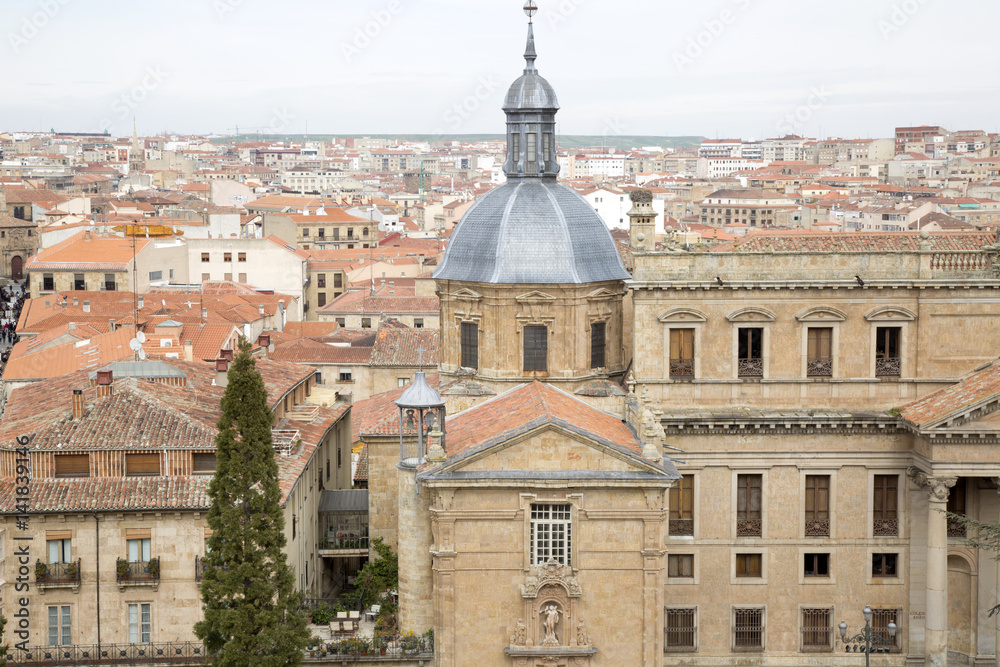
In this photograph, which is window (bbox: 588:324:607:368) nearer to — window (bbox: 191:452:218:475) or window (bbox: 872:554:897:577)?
window (bbox: 872:554:897:577)

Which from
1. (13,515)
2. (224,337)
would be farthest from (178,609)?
(224,337)

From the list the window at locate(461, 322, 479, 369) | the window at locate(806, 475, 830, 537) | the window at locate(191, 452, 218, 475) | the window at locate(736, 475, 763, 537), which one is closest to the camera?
the window at locate(191, 452, 218, 475)

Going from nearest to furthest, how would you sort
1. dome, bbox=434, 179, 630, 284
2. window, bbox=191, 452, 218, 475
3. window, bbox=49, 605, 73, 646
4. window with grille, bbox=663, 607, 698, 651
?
window, bbox=49, 605, 73, 646 → window, bbox=191, 452, 218, 475 → window with grille, bbox=663, 607, 698, 651 → dome, bbox=434, 179, 630, 284

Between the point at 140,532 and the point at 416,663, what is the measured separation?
28.7ft

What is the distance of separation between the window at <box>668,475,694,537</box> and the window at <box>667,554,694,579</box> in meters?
0.84

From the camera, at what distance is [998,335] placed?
4403 cm

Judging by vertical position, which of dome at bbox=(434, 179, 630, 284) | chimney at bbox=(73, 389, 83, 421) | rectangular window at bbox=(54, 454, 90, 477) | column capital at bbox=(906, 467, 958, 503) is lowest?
column capital at bbox=(906, 467, 958, 503)

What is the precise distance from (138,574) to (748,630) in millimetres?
18909

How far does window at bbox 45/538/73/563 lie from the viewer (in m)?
40.0

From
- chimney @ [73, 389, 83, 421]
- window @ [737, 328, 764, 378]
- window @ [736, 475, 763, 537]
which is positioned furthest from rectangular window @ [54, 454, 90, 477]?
window @ [737, 328, 764, 378]

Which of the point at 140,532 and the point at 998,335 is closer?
the point at 140,532

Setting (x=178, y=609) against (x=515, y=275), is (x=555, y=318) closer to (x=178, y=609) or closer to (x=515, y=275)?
(x=515, y=275)

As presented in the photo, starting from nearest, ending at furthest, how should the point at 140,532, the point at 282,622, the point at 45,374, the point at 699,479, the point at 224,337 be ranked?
the point at 282,622, the point at 140,532, the point at 699,479, the point at 45,374, the point at 224,337

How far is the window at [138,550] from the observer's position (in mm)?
40250
